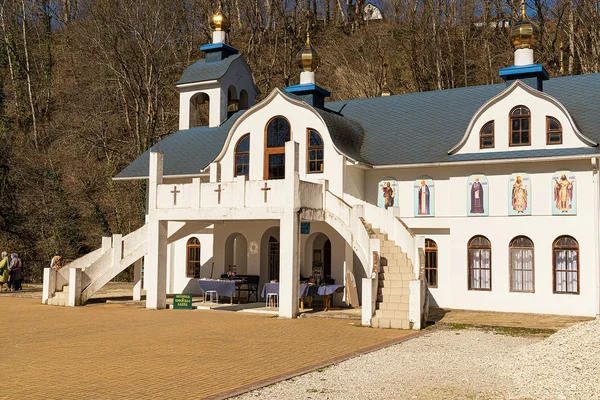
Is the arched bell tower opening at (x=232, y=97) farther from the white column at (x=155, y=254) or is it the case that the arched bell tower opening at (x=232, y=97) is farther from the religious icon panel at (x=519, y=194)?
the religious icon panel at (x=519, y=194)

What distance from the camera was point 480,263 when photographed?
69.6 feet

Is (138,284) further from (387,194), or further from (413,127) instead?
(413,127)

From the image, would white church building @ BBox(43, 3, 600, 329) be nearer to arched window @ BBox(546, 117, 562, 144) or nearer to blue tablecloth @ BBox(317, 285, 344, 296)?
arched window @ BBox(546, 117, 562, 144)

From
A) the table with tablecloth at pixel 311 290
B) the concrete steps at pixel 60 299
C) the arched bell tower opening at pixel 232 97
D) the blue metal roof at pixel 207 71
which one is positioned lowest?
the concrete steps at pixel 60 299

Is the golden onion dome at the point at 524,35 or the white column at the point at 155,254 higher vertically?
the golden onion dome at the point at 524,35

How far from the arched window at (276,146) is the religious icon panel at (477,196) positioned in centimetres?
613

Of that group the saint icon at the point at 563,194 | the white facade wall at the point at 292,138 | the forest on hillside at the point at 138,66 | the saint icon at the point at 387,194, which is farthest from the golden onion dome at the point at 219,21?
the saint icon at the point at 563,194

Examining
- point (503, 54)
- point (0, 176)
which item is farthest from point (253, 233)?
point (503, 54)

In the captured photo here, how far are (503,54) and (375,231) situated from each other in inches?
850

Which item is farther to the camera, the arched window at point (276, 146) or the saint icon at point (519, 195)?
the arched window at point (276, 146)

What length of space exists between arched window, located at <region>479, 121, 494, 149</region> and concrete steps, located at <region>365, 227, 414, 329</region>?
4.57 metres

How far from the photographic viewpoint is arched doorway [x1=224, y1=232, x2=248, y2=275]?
24.9m

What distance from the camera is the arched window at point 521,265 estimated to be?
2041cm

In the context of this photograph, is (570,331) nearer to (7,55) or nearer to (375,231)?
(375,231)
